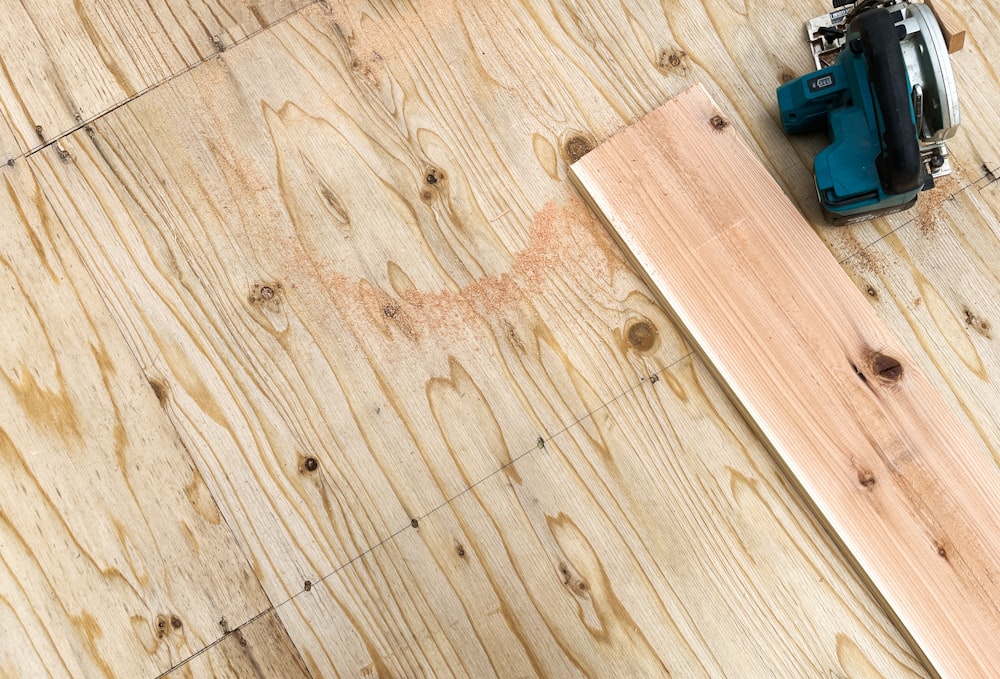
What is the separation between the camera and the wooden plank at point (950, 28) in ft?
4.06

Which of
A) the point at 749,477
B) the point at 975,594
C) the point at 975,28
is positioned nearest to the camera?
the point at 975,594

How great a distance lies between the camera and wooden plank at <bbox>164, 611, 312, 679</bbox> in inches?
52.4

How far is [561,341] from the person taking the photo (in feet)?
4.55

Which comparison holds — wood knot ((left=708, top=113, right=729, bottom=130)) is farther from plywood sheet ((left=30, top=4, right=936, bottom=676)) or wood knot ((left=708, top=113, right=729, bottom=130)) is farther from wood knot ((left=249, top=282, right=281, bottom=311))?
wood knot ((left=249, top=282, right=281, bottom=311))

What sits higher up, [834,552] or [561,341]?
[561,341]

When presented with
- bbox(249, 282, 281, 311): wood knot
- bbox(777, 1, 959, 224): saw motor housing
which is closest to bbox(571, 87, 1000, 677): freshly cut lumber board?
bbox(777, 1, 959, 224): saw motor housing

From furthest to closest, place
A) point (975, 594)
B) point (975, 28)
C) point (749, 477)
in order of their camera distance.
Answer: point (975, 28), point (749, 477), point (975, 594)

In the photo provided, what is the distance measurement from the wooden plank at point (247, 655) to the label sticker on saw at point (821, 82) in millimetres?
1322

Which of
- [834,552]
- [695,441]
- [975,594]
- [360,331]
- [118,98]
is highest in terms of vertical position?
[118,98]

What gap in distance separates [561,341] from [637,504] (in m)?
0.33

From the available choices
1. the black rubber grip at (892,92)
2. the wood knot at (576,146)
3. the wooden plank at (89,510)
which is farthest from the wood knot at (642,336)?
the wooden plank at (89,510)

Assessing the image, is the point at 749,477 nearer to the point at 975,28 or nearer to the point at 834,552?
the point at 834,552

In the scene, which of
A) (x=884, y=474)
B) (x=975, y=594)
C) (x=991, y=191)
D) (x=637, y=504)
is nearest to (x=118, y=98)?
(x=637, y=504)

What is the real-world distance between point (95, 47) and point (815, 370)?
150 centimetres
